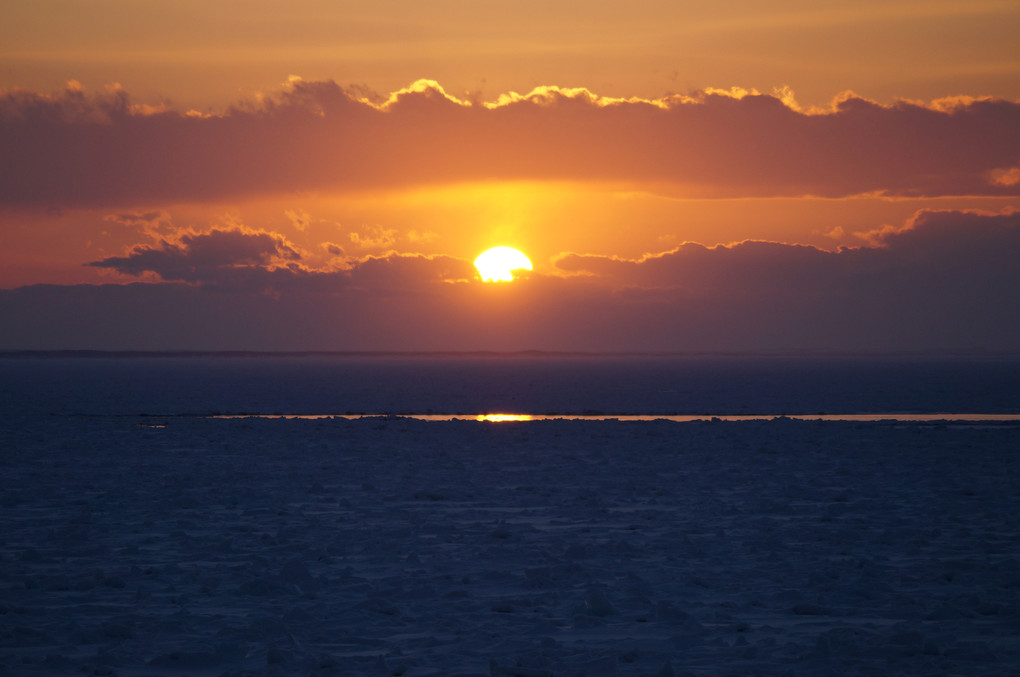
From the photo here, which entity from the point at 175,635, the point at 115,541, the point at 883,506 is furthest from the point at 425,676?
the point at 883,506

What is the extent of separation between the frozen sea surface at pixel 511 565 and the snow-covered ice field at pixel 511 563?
4cm

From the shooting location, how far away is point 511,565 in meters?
11.3

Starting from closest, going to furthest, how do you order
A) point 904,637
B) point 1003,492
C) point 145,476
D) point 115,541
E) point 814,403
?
point 904,637 < point 115,541 < point 1003,492 < point 145,476 < point 814,403

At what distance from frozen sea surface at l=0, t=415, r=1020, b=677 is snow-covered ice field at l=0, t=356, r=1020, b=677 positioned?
0.14 ft

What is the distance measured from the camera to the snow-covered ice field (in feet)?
26.5

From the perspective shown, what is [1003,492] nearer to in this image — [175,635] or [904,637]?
[904,637]

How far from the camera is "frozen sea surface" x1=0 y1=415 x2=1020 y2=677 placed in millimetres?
8078

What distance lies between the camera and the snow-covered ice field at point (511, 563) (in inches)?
318

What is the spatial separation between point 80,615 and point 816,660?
22.0ft

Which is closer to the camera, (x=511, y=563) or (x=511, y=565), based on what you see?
(x=511, y=565)

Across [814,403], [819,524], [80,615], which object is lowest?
[80,615]

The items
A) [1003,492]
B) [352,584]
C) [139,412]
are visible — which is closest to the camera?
[352,584]

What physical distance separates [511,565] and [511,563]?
10 cm

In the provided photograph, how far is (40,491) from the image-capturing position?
661 inches
